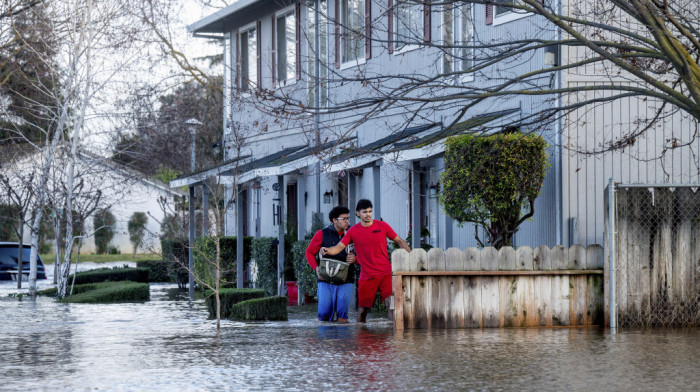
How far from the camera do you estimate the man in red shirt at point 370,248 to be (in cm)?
1403

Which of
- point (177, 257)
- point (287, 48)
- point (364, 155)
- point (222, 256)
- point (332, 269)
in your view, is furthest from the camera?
point (177, 257)

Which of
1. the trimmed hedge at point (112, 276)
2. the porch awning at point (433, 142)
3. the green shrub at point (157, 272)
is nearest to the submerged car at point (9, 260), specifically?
the green shrub at point (157, 272)

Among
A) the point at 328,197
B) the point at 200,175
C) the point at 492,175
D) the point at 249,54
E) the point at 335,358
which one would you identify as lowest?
the point at 335,358

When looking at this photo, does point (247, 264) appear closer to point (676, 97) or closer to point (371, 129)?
point (371, 129)

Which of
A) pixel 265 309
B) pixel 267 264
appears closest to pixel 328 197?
pixel 267 264

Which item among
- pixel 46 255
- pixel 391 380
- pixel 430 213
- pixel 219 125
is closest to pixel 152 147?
pixel 219 125

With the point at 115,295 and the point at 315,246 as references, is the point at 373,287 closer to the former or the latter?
the point at 315,246

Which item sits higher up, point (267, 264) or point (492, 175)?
point (492, 175)

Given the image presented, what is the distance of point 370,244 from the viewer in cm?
1402

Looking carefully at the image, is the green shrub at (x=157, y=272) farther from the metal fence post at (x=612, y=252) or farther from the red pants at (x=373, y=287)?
the metal fence post at (x=612, y=252)

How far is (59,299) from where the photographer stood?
22703 mm

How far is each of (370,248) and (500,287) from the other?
65.0 inches

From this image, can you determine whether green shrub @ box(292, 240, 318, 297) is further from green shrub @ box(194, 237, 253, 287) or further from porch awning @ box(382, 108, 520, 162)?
porch awning @ box(382, 108, 520, 162)

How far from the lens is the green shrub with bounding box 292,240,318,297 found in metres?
20.0
